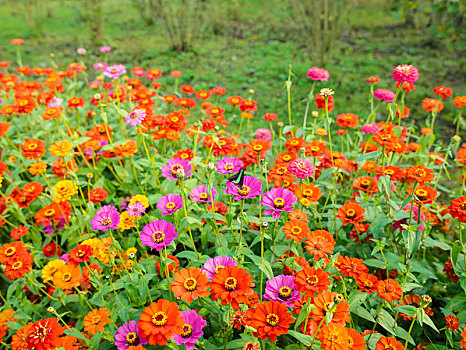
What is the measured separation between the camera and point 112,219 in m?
1.50

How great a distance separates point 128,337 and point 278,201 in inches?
31.5

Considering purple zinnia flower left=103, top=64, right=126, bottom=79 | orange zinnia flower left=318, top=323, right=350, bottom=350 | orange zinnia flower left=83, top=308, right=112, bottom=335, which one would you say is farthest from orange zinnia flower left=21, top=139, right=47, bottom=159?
orange zinnia flower left=318, top=323, right=350, bottom=350

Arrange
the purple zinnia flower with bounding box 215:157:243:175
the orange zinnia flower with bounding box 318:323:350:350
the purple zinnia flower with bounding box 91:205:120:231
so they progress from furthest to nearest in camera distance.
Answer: the purple zinnia flower with bounding box 215:157:243:175 → the purple zinnia flower with bounding box 91:205:120:231 → the orange zinnia flower with bounding box 318:323:350:350

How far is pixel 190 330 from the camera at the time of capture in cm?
127

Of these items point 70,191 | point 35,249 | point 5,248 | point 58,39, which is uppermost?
point 58,39

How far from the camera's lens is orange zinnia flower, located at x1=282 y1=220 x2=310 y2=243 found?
138 cm

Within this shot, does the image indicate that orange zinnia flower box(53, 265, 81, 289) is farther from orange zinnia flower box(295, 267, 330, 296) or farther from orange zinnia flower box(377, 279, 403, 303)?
orange zinnia flower box(377, 279, 403, 303)

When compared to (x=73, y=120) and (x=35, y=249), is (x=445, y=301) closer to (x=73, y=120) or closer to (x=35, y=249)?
(x=35, y=249)

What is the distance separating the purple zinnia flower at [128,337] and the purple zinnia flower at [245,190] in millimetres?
647

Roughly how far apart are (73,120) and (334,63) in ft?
12.9

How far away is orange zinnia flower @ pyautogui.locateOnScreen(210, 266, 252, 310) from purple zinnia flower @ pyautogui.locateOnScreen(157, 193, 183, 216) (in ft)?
1.46

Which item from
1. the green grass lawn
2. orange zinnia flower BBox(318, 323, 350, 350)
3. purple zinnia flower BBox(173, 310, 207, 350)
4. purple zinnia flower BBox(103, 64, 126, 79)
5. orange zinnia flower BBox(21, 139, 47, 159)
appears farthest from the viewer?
the green grass lawn

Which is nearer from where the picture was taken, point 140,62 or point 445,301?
point 445,301

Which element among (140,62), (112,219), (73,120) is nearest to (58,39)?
(140,62)
